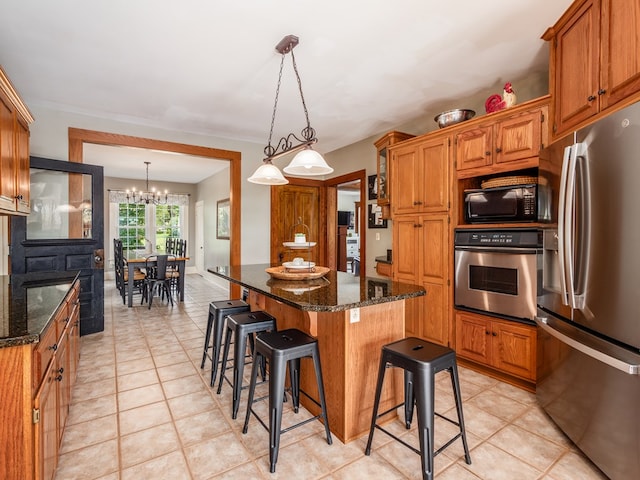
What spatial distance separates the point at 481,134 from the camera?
9.31 feet

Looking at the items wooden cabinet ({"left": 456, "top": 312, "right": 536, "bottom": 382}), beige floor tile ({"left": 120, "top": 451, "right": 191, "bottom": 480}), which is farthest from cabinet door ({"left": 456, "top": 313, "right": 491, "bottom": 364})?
beige floor tile ({"left": 120, "top": 451, "right": 191, "bottom": 480})

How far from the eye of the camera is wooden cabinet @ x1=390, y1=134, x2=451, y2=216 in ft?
10.2

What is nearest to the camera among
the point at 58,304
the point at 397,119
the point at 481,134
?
the point at 58,304

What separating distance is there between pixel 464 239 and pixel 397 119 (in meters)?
1.92

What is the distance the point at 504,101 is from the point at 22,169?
3808 millimetres

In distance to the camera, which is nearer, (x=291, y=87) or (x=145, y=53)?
(x=145, y=53)

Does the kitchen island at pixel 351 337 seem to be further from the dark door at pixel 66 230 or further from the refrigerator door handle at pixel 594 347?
the dark door at pixel 66 230

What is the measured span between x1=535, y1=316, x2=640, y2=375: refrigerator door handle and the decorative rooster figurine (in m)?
1.74

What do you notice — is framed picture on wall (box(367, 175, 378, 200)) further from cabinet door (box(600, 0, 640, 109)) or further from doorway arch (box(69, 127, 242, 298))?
cabinet door (box(600, 0, 640, 109))

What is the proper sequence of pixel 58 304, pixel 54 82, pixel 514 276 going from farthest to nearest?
pixel 54 82 → pixel 514 276 → pixel 58 304

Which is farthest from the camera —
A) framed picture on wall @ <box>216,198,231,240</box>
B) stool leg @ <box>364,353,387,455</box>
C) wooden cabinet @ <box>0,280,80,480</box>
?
framed picture on wall @ <box>216,198,231,240</box>

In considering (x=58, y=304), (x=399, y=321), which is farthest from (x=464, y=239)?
(x=58, y=304)

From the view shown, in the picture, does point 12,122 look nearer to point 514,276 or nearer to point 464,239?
point 464,239

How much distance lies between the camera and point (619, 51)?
166 centimetres
